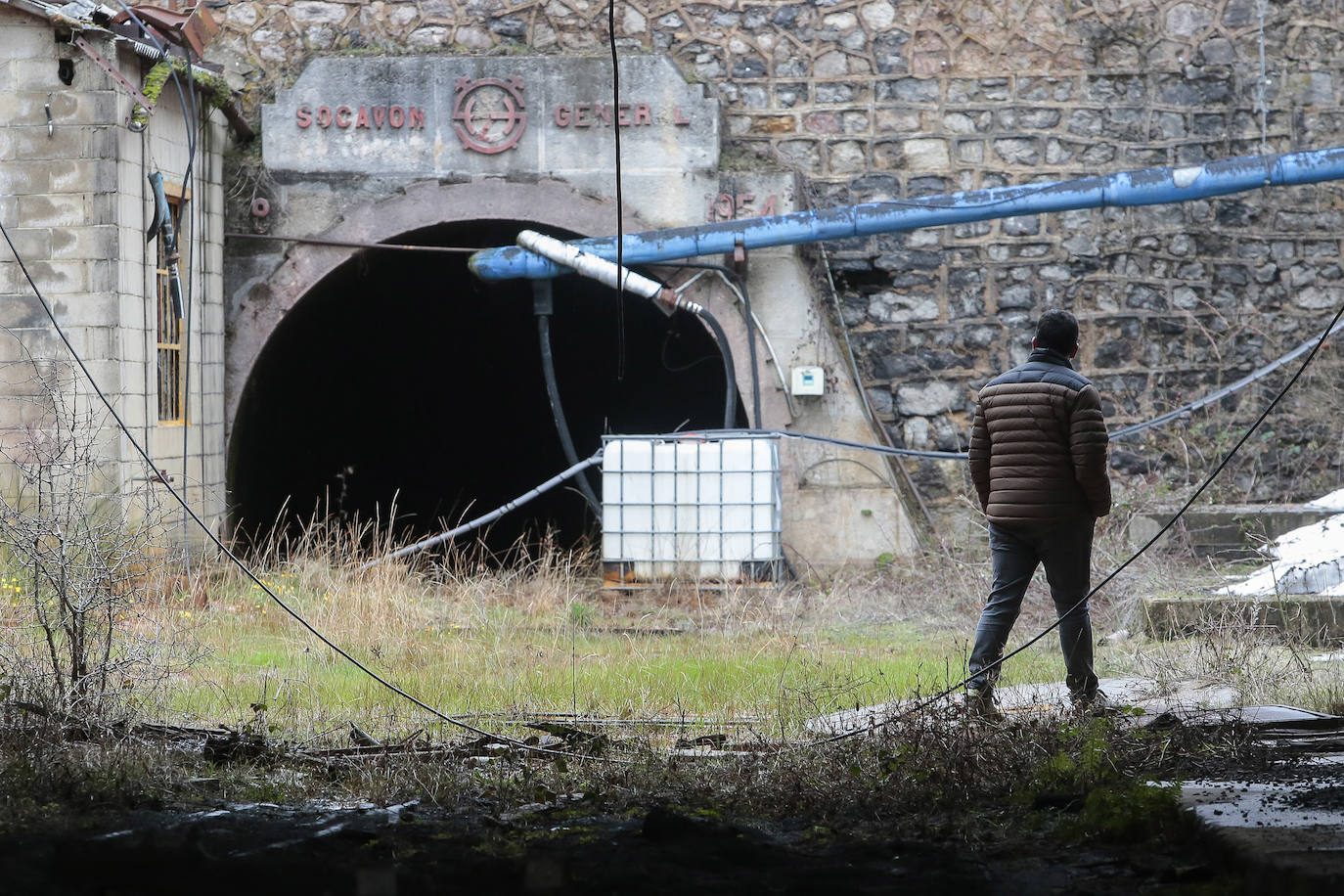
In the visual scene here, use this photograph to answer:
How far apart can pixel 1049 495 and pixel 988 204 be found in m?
4.67

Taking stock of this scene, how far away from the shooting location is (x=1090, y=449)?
18.7ft

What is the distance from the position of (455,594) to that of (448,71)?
3.92 metres

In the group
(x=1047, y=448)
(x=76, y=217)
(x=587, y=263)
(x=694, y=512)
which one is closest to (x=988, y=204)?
(x=587, y=263)

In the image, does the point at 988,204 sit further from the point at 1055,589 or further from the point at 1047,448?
the point at 1055,589

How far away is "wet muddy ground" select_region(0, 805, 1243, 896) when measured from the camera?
12.6 feet

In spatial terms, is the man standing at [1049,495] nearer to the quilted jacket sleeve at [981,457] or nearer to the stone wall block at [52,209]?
the quilted jacket sleeve at [981,457]

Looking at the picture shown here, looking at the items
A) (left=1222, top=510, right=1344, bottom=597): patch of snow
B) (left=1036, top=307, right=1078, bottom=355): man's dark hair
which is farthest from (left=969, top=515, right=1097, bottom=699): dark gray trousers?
(left=1222, top=510, right=1344, bottom=597): patch of snow

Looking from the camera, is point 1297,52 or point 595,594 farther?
point 1297,52

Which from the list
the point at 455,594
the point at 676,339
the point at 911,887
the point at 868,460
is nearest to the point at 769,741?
the point at 911,887

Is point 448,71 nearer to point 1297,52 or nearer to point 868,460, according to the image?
point 868,460

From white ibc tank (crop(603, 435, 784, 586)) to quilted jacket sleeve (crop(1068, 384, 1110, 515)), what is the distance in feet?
13.3

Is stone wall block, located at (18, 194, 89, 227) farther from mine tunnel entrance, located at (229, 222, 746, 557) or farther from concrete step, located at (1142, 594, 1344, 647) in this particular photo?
concrete step, located at (1142, 594, 1344, 647)

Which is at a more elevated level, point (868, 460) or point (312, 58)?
point (312, 58)

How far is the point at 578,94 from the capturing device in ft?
34.1
